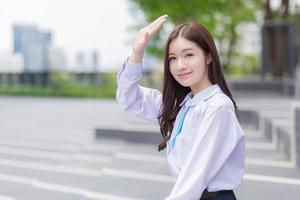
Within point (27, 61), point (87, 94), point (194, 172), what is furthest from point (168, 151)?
point (27, 61)

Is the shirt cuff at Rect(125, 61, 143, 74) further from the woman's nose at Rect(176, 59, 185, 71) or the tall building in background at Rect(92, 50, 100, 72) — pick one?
the tall building in background at Rect(92, 50, 100, 72)

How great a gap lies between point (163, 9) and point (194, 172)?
1279cm

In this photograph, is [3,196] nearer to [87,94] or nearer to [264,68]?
[264,68]

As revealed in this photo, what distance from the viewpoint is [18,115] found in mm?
11859

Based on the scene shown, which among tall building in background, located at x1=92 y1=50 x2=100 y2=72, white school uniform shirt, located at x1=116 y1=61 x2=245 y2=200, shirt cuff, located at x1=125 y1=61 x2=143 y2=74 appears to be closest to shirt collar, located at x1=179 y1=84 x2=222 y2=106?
white school uniform shirt, located at x1=116 y1=61 x2=245 y2=200

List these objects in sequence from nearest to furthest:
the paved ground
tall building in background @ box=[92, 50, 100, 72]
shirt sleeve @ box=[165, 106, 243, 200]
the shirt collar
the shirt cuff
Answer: shirt sleeve @ box=[165, 106, 243, 200] < the shirt collar < the shirt cuff < the paved ground < tall building in background @ box=[92, 50, 100, 72]

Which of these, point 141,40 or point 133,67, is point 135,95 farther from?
point 141,40

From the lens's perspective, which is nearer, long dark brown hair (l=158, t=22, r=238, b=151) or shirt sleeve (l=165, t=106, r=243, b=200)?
shirt sleeve (l=165, t=106, r=243, b=200)

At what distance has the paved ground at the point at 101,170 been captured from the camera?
13.0ft

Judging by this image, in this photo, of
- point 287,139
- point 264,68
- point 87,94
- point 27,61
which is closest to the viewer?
point 287,139

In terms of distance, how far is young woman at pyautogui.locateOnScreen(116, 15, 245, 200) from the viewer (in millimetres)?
1452

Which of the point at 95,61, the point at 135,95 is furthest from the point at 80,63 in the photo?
the point at 135,95

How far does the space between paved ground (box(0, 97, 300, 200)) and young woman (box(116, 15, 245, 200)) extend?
2.09 meters

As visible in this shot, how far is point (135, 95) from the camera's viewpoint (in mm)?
1770
